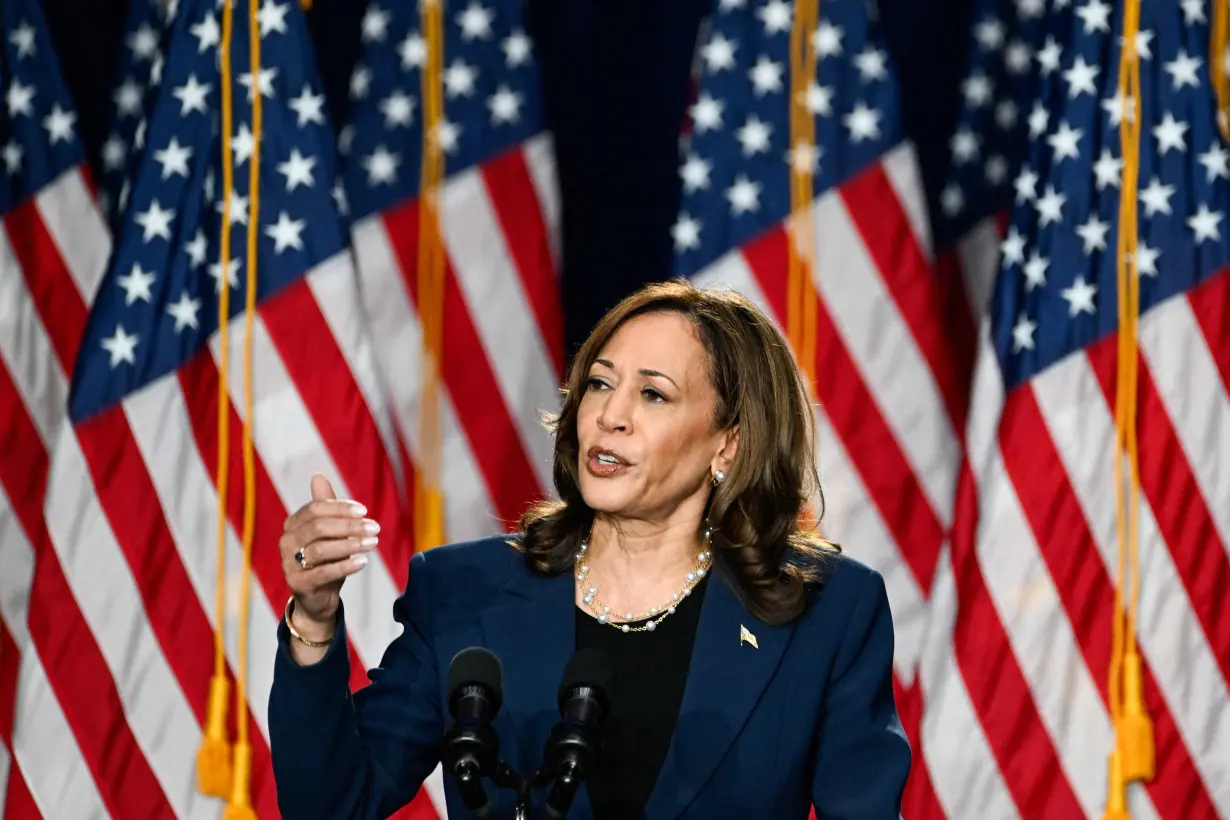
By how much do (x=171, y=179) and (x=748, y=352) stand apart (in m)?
1.79

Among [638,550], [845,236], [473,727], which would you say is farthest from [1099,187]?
[473,727]

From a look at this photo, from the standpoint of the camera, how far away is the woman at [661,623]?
6.41 ft

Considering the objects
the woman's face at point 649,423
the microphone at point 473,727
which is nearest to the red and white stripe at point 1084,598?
the woman's face at point 649,423

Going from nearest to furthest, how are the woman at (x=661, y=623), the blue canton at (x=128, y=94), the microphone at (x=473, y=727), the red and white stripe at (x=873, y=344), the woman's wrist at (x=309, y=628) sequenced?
the microphone at (x=473, y=727) → the woman's wrist at (x=309, y=628) → the woman at (x=661, y=623) → the red and white stripe at (x=873, y=344) → the blue canton at (x=128, y=94)

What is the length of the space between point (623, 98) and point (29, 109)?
4.75ft

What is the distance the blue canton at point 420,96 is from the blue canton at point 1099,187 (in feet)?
3.86

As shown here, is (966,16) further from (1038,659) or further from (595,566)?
(595,566)

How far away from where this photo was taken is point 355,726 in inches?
74.9

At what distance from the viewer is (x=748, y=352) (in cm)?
223

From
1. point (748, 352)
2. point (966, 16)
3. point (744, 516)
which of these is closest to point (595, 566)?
point (744, 516)

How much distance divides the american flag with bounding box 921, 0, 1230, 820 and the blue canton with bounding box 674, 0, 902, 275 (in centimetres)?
43

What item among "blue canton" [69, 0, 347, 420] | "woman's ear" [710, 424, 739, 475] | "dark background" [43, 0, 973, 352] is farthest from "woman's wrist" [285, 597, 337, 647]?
"dark background" [43, 0, 973, 352]

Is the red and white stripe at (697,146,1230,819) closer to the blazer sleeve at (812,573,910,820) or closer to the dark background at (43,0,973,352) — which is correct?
the dark background at (43,0,973,352)

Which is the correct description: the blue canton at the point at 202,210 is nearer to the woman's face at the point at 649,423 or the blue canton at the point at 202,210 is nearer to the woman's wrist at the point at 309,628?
the woman's face at the point at 649,423
